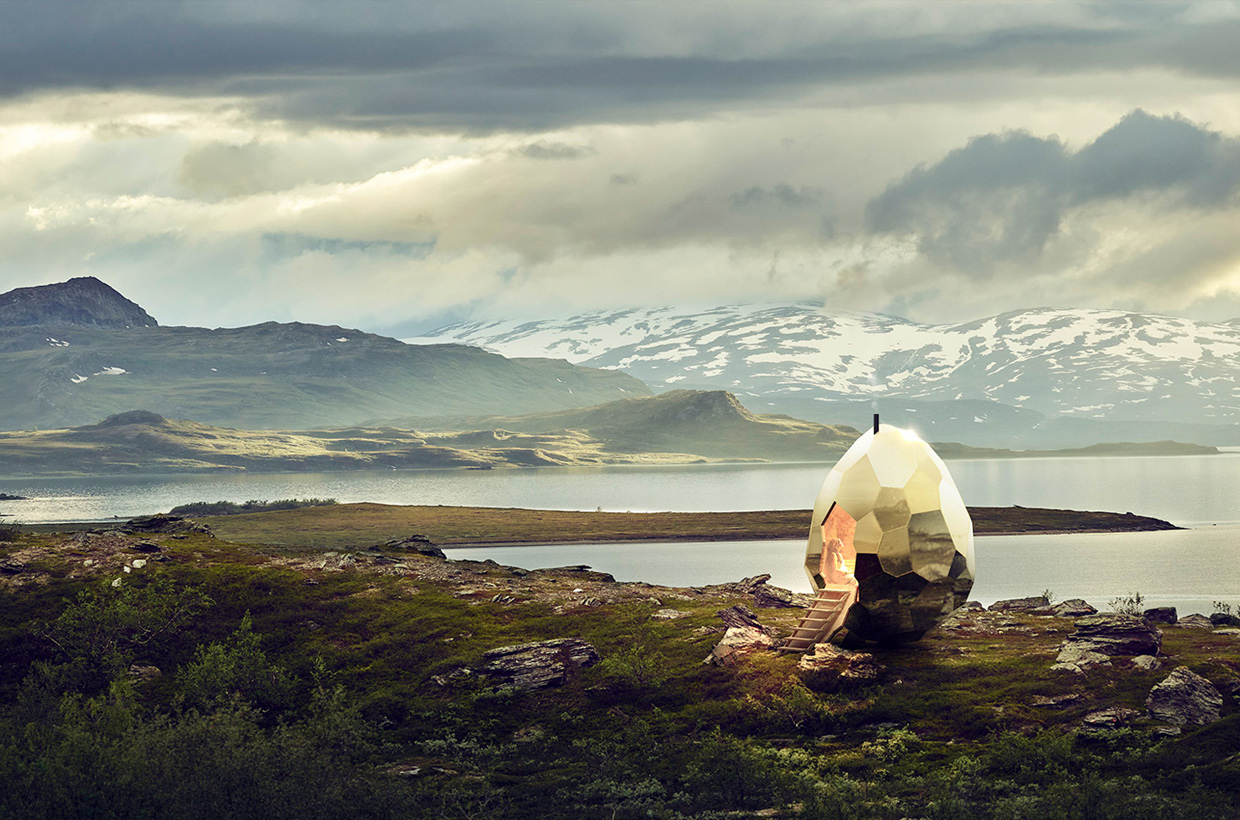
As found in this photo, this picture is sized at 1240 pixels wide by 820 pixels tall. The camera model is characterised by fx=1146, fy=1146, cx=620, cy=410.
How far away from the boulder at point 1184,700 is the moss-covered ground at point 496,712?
1170 millimetres

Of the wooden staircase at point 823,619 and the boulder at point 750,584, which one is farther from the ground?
the wooden staircase at point 823,619

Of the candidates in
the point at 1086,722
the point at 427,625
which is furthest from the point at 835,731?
the point at 427,625

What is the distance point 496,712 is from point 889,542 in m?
19.9

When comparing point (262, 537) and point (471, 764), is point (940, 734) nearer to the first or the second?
point (471, 764)

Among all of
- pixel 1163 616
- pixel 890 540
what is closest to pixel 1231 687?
pixel 890 540

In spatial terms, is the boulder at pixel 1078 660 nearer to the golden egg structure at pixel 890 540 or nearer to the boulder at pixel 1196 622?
the golden egg structure at pixel 890 540

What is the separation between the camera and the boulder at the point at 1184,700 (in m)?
44.9

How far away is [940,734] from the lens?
155ft

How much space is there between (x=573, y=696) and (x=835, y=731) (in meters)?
13.0

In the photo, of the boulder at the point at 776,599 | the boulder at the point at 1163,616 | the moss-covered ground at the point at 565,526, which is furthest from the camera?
the moss-covered ground at the point at 565,526

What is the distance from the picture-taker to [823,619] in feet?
175

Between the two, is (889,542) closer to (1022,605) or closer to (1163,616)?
(1163,616)

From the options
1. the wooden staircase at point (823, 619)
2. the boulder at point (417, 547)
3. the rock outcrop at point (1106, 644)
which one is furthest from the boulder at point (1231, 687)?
the boulder at point (417, 547)

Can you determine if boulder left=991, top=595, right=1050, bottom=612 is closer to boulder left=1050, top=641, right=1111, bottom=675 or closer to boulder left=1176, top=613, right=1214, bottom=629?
boulder left=1176, top=613, right=1214, bottom=629
